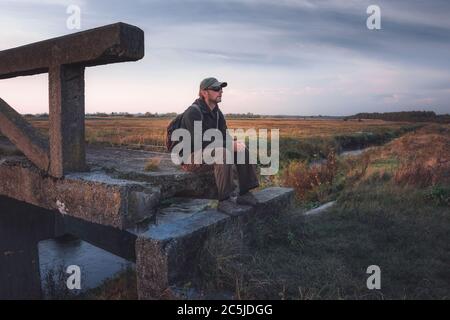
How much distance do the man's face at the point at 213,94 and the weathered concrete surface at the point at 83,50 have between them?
4.23 ft

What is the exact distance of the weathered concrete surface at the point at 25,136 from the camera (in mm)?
4082

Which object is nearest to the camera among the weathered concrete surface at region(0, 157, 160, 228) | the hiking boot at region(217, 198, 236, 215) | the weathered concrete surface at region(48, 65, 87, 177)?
the weathered concrete surface at region(0, 157, 160, 228)

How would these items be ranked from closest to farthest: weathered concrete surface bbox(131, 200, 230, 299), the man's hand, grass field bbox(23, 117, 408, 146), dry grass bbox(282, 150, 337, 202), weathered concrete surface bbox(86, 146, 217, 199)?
1. weathered concrete surface bbox(131, 200, 230, 299)
2. weathered concrete surface bbox(86, 146, 217, 199)
3. the man's hand
4. dry grass bbox(282, 150, 337, 202)
5. grass field bbox(23, 117, 408, 146)

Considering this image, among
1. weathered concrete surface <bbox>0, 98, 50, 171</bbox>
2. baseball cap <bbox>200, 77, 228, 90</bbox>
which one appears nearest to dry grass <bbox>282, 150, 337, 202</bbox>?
baseball cap <bbox>200, 77, 228, 90</bbox>

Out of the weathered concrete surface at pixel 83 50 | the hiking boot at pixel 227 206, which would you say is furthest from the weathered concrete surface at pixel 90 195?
the weathered concrete surface at pixel 83 50

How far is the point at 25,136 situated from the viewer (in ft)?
13.6

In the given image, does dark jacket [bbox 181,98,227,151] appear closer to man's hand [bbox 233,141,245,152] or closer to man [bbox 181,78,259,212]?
man [bbox 181,78,259,212]

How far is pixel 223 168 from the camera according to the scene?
4297 mm

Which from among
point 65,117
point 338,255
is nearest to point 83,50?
point 65,117

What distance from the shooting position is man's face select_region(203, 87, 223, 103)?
4.68 meters

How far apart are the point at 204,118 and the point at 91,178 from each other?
1517mm

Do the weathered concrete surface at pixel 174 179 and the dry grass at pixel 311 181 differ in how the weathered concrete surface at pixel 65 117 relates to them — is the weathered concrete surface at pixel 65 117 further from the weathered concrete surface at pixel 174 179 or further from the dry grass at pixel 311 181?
the dry grass at pixel 311 181

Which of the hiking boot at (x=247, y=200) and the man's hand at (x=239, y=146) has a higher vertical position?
the man's hand at (x=239, y=146)
